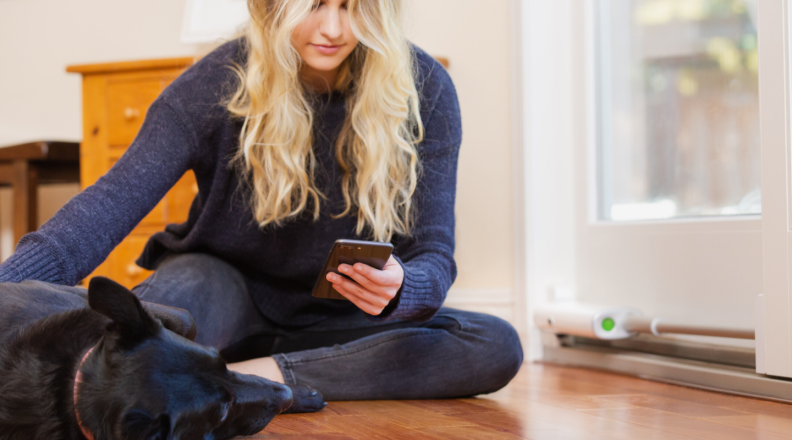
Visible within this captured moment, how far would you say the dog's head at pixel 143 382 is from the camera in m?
0.70

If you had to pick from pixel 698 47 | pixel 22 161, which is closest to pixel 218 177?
pixel 698 47

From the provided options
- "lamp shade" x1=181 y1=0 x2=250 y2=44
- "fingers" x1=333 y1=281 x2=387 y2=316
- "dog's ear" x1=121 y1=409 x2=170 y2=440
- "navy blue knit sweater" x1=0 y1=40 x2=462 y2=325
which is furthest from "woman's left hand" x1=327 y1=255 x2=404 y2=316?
"lamp shade" x1=181 y1=0 x2=250 y2=44

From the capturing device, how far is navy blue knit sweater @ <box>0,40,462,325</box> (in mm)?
1229

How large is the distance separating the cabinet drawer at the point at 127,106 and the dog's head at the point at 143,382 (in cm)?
144

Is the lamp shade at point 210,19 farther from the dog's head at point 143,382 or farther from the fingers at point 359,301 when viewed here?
the dog's head at point 143,382

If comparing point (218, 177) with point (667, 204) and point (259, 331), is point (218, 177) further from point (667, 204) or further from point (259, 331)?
point (667, 204)

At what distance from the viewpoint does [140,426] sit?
677 mm

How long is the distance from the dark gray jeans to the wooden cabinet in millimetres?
723

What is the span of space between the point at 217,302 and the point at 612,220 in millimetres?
1157

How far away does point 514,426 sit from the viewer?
1.05 m

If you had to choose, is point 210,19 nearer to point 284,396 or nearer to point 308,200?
point 308,200

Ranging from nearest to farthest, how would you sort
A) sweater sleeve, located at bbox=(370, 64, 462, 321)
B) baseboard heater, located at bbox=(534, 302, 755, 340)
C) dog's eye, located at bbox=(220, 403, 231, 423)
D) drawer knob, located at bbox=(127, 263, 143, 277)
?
dog's eye, located at bbox=(220, 403, 231, 423)
sweater sleeve, located at bbox=(370, 64, 462, 321)
baseboard heater, located at bbox=(534, 302, 755, 340)
drawer knob, located at bbox=(127, 263, 143, 277)

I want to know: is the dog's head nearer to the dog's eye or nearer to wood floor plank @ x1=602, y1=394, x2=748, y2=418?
the dog's eye

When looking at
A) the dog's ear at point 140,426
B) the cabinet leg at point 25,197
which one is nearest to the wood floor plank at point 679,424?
the dog's ear at point 140,426
